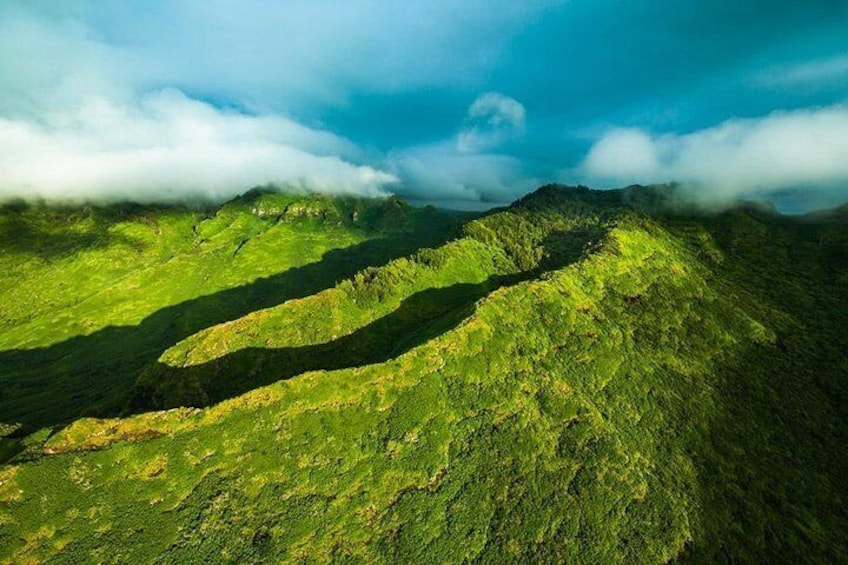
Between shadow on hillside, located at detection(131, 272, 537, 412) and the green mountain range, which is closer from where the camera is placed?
the green mountain range

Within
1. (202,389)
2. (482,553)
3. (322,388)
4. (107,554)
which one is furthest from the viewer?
(202,389)

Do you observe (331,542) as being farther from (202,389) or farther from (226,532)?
(202,389)

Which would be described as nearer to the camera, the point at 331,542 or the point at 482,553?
the point at 331,542

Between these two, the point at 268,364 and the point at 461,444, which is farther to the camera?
the point at 268,364

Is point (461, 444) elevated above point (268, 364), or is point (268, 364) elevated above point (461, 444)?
point (268, 364)

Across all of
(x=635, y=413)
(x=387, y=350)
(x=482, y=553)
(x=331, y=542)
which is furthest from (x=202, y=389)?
(x=635, y=413)

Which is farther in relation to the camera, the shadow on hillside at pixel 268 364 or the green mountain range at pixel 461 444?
the shadow on hillside at pixel 268 364

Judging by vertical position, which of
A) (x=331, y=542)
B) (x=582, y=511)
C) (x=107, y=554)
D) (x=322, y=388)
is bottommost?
(x=582, y=511)

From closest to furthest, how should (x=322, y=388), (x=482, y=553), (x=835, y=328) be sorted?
(x=482, y=553) < (x=322, y=388) < (x=835, y=328)
